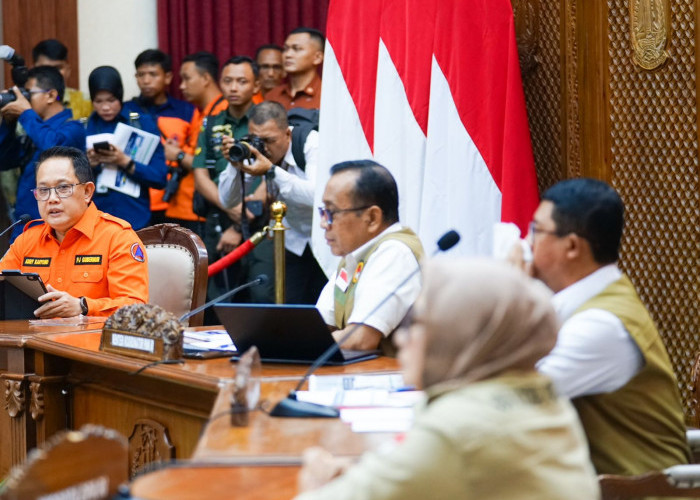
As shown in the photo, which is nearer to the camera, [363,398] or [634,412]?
[634,412]

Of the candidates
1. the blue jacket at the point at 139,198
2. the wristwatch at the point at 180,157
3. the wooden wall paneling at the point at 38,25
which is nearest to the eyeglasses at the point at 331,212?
the blue jacket at the point at 139,198

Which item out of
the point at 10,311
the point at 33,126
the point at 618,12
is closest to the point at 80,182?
the point at 10,311

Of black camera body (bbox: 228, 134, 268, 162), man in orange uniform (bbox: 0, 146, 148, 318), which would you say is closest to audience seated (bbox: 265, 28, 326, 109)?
black camera body (bbox: 228, 134, 268, 162)

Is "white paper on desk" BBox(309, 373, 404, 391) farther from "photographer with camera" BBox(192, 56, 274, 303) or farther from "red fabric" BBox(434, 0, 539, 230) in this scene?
"photographer with camera" BBox(192, 56, 274, 303)

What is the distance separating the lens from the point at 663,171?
3379mm

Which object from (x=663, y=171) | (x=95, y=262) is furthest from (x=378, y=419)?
(x=95, y=262)

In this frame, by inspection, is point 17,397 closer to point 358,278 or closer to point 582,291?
point 358,278

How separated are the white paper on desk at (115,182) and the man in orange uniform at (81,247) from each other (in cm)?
130

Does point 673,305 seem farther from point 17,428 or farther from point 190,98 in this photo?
point 190,98

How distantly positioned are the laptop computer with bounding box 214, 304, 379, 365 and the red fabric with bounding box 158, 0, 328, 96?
4.24m

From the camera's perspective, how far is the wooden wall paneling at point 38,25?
6.41 meters

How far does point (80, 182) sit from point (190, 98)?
2.17 m

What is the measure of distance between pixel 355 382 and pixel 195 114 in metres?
3.80

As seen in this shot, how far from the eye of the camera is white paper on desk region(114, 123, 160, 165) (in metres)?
5.13
